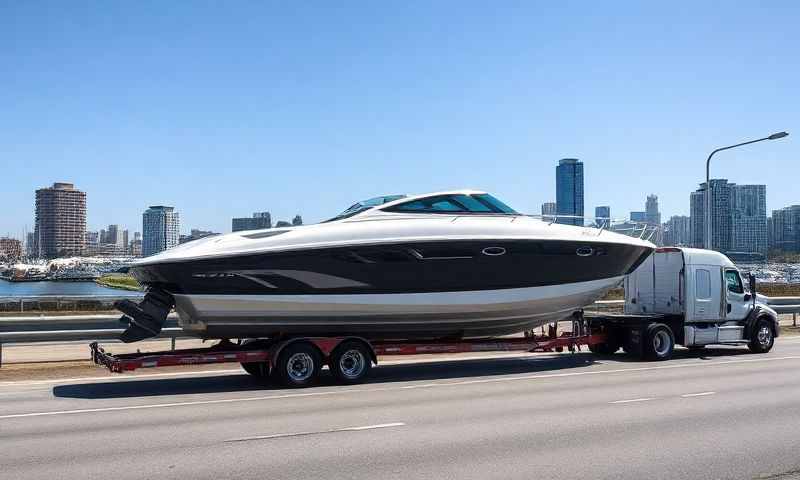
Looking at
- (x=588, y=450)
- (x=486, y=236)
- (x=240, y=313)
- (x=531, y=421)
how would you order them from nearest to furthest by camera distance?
(x=588, y=450)
(x=531, y=421)
(x=240, y=313)
(x=486, y=236)

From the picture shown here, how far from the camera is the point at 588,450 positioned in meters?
8.29

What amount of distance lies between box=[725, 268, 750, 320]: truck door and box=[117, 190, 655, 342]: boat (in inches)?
150

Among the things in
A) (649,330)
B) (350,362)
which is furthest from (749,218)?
(350,362)

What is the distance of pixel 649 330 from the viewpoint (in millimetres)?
17734

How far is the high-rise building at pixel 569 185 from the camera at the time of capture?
88.8 m

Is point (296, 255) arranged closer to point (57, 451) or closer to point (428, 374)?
point (428, 374)

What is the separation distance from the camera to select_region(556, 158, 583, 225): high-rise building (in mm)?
88812

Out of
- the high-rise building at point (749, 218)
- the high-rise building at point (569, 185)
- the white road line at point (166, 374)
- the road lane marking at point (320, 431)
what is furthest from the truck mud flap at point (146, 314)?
the high-rise building at point (749, 218)

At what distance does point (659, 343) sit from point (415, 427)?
1055 cm

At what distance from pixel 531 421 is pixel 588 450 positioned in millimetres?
1816

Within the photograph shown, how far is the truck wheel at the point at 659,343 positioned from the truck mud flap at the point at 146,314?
11.3 metres

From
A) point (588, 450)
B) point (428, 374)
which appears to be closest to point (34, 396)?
point (428, 374)

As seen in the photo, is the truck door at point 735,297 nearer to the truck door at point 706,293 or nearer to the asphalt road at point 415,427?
the truck door at point 706,293

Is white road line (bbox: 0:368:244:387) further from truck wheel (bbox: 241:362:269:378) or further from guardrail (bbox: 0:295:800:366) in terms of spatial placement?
truck wheel (bbox: 241:362:269:378)
